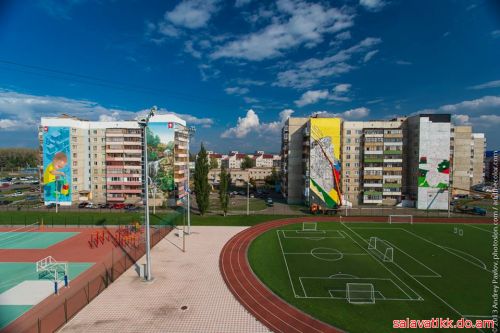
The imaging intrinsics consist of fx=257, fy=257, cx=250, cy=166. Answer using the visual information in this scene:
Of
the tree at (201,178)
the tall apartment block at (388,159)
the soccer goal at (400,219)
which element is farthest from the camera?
the tall apartment block at (388,159)

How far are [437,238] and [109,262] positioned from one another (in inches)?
1650

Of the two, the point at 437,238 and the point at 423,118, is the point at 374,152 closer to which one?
the point at 423,118

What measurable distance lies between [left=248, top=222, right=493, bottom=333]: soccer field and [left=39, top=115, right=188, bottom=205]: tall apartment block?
3605 cm

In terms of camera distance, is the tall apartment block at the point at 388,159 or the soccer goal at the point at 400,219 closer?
the soccer goal at the point at 400,219

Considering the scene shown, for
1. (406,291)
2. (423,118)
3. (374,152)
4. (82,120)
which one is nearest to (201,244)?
(406,291)

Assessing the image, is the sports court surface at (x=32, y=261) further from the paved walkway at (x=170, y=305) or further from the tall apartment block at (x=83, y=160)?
the tall apartment block at (x=83, y=160)

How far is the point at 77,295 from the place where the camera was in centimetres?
1977

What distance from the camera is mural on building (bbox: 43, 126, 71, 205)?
2293 inches

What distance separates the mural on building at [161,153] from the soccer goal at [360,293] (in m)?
45.5

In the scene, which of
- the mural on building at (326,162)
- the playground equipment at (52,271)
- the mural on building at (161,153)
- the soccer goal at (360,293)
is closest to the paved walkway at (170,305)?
the playground equipment at (52,271)

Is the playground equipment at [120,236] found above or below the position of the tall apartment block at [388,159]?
below

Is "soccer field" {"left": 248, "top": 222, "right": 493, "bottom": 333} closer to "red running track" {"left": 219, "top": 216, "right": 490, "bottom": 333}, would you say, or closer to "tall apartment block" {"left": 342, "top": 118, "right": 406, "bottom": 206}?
"red running track" {"left": 219, "top": 216, "right": 490, "bottom": 333}

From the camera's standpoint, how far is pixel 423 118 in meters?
57.2

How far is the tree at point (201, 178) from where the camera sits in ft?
151
